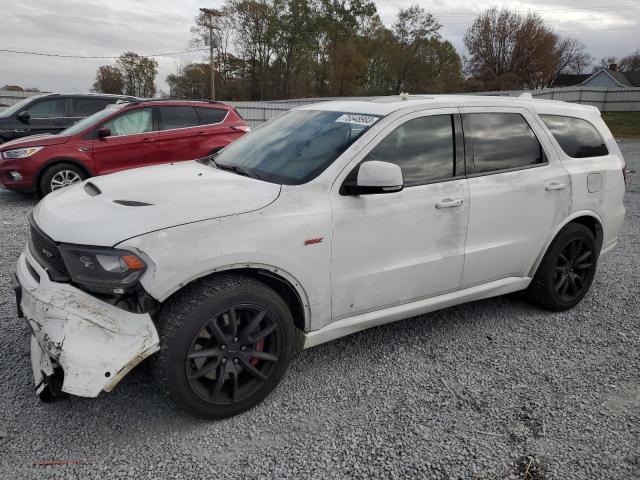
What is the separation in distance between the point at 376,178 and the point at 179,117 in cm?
666

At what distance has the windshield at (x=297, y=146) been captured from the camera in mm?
2967

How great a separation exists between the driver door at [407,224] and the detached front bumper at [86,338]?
3.64 ft

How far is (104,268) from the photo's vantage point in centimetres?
233

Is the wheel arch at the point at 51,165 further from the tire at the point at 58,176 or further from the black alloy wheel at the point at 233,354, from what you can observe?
the black alloy wheel at the point at 233,354

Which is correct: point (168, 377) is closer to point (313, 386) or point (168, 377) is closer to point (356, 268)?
point (313, 386)

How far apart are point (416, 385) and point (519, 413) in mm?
594

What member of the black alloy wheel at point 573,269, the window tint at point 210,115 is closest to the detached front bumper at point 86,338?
the black alloy wheel at point 573,269

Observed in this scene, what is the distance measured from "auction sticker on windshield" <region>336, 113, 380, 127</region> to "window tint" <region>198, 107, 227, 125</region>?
236 inches

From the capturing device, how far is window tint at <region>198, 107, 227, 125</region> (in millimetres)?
8719

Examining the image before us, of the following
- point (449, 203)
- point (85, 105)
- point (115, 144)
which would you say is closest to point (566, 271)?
point (449, 203)

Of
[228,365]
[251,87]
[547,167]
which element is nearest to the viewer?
[228,365]

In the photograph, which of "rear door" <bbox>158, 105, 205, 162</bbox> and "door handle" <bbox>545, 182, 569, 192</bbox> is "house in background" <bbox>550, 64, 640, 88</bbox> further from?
"door handle" <bbox>545, 182, 569, 192</bbox>

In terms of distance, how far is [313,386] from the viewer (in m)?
2.98

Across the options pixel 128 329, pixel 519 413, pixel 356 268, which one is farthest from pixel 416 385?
pixel 128 329
